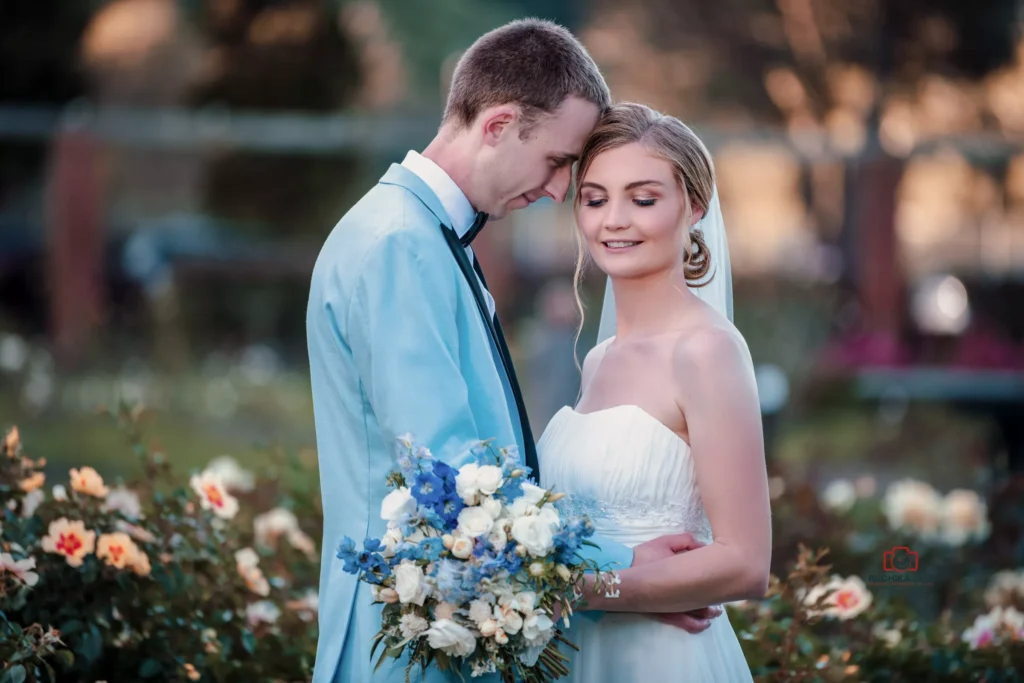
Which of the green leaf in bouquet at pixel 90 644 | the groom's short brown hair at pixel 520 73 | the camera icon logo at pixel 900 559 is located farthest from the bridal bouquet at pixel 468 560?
the camera icon logo at pixel 900 559

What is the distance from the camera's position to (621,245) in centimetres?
295

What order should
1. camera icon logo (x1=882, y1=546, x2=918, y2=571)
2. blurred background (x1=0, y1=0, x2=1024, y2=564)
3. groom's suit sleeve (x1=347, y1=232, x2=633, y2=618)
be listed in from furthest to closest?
blurred background (x1=0, y1=0, x2=1024, y2=564)
camera icon logo (x1=882, y1=546, x2=918, y2=571)
groom's suit sleeve (x1=347, y1=232, x2=633, y2=618)

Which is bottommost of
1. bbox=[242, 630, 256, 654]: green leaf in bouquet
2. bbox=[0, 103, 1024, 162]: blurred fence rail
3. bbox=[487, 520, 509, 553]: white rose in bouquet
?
bbox=[242, 630, 256, 654]: green leaf in bouquet

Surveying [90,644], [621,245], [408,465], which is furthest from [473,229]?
[90,644]

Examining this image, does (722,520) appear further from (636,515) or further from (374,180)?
(374,180)

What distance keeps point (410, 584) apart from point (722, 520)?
780mm

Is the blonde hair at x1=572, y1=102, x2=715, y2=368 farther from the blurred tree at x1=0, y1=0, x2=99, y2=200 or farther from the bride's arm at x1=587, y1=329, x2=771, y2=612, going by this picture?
the blurred tree at x1=0, y1=0, x2=99, y2=200

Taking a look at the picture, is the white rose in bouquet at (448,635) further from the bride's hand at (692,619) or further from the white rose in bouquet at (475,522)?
the bride's hand at (692,619)

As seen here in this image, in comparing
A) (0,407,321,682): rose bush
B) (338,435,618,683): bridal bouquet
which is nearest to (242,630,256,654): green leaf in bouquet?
(0,407,321,682): rose bush

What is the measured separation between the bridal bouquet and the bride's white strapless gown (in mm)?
514

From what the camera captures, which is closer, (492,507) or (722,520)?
(492,507)

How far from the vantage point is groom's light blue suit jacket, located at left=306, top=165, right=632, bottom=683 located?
246 cm

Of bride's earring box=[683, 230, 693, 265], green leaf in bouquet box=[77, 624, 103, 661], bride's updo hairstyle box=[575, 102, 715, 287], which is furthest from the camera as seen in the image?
green leaf in bouquet box=[77, 624, 103, 661]

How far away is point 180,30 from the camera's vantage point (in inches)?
675
